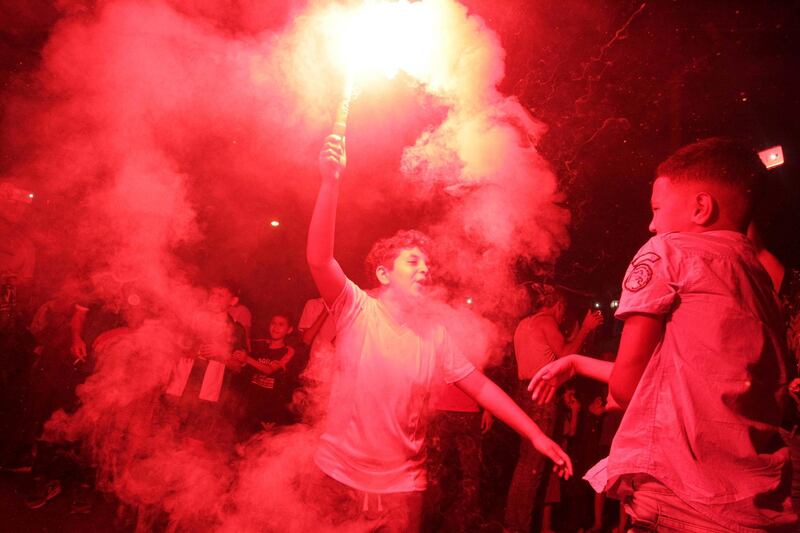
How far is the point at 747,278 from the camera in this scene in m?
1.78

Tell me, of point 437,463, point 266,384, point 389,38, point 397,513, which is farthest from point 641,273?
point 266,384

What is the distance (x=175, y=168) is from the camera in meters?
5.11

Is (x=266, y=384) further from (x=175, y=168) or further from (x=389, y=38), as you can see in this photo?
(x=389, y=38)

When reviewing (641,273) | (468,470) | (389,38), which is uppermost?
(389,38)

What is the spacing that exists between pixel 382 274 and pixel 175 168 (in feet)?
10.2

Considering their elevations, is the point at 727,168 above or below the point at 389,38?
below

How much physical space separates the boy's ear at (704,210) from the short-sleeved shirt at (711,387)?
0.28ft

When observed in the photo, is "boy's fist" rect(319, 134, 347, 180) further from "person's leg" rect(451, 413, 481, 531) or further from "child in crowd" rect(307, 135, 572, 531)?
"person's leg" rect(451, 413, 481, 531)

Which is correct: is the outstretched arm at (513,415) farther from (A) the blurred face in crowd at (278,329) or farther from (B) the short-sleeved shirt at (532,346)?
(A) the blurred face in crowd at (278,329)

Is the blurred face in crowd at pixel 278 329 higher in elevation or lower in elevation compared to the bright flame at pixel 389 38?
lower

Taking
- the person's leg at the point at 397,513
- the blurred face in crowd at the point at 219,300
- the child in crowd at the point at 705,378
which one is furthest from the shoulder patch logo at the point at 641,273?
the blurred face in crowd at the point at 219,300

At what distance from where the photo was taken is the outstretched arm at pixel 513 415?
271 centimetres

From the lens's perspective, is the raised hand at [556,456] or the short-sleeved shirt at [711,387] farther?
the raised hand at [556,456]

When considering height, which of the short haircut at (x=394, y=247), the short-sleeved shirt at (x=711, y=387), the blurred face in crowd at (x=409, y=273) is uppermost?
the short haircut at (x=394, y=247)
